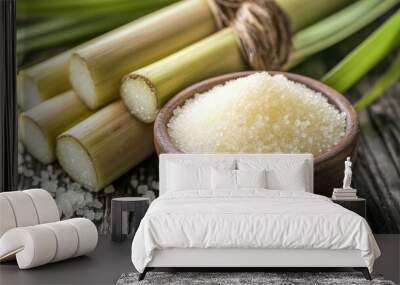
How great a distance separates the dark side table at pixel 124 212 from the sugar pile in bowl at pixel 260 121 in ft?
2.09

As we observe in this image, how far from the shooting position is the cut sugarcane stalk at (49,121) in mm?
6648

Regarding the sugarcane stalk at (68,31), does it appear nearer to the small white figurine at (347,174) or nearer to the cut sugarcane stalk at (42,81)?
the cut sugarcane stalk at (42,81)

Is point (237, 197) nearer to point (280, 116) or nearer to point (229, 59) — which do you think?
point (280, 116)

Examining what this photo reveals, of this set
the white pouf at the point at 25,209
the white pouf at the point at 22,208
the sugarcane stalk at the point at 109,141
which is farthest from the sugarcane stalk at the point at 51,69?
the white pouf at the point at 22,208

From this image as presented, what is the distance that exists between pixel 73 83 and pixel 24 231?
→ 81.5 inches

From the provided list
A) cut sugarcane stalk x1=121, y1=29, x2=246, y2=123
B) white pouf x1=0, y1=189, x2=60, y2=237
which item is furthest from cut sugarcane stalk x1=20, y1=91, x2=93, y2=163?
white pouf x1=0, y1=189, x2=60, y2=237

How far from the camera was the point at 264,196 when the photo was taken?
209 inches

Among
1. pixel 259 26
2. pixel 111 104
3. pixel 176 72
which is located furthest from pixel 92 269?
pixel 259 26

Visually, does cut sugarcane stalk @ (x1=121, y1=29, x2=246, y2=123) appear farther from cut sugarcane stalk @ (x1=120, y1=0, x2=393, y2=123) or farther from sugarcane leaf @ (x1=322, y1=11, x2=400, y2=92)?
sugarcane leaf @ (x1=322, y1=11, x2=400, y2=92)

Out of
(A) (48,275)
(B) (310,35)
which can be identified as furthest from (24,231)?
(B) (310,35)

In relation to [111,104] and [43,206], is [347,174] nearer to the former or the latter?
[111,104]

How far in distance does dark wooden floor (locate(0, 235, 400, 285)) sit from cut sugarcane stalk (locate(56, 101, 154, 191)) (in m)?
0.91

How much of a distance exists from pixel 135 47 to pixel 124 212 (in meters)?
1.53

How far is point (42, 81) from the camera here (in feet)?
22.3
